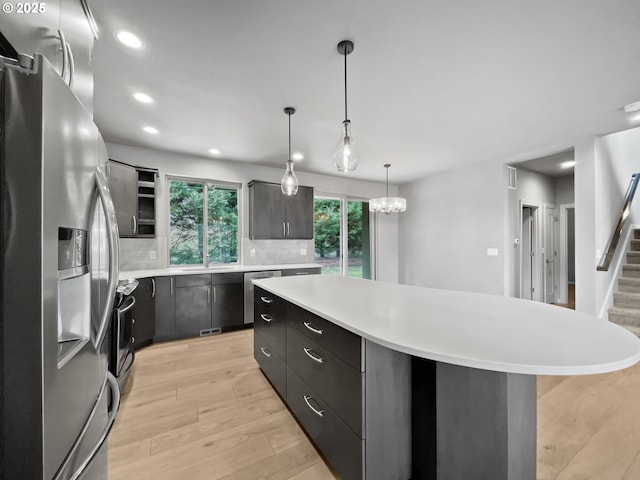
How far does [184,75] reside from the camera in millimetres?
2232

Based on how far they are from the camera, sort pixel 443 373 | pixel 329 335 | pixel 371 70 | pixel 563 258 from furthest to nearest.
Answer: pixel 563 258
pixel 371 70
pixel 329 335
pixel 443 373

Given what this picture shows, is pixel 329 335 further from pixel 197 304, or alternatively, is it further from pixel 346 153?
pixel 197 304

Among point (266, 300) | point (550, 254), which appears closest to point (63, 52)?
point (266, 300)

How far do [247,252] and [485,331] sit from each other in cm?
398

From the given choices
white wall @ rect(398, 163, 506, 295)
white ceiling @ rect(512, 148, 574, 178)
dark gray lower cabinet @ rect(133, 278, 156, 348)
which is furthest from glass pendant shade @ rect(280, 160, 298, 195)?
white ceiling @ rect(512, 148, 574, 178)

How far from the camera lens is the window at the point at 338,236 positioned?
571 centimetres

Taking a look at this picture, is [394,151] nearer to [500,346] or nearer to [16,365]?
[500,346]

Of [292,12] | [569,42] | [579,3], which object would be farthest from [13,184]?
[569,42]

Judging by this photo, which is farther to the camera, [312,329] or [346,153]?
[346,153]

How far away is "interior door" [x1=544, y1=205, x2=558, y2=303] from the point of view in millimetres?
5719

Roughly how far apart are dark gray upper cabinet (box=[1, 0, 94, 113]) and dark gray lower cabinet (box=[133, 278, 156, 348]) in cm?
232

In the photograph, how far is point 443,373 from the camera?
3.76ft

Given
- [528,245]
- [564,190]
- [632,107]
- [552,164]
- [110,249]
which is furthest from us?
[564,190]

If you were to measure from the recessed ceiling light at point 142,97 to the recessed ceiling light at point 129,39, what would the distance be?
0.71m
